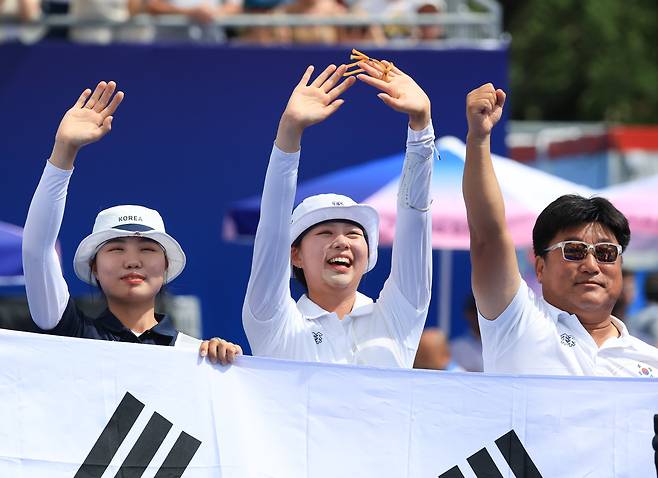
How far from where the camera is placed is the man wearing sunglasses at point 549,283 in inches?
168

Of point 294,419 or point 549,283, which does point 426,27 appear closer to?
point 549,283

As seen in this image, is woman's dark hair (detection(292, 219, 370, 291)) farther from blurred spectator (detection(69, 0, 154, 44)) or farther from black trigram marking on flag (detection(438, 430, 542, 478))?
blurred spectator (detection(69, 0, 154, 44))

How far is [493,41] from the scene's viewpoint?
11.1 meters

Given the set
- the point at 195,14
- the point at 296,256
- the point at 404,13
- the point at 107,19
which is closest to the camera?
the point at 296,256

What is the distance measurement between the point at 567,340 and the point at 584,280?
0.20 meters

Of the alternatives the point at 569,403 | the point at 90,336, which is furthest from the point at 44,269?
the point at 569,403

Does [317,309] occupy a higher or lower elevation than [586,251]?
lower

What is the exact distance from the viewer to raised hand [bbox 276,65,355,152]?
4.34 meters

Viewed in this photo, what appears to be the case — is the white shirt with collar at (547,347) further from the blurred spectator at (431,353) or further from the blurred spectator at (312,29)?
the blurred spectator at (312,29)

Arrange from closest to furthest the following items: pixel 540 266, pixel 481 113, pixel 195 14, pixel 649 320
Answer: pixel 481 113, pixel 540 266, pixel 649 320, pixel 195 14

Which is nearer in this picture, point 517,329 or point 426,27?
point 517,329

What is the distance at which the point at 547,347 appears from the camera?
4355mm

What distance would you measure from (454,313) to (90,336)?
7068mm

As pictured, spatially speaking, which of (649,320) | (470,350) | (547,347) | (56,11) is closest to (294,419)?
(547,347)
